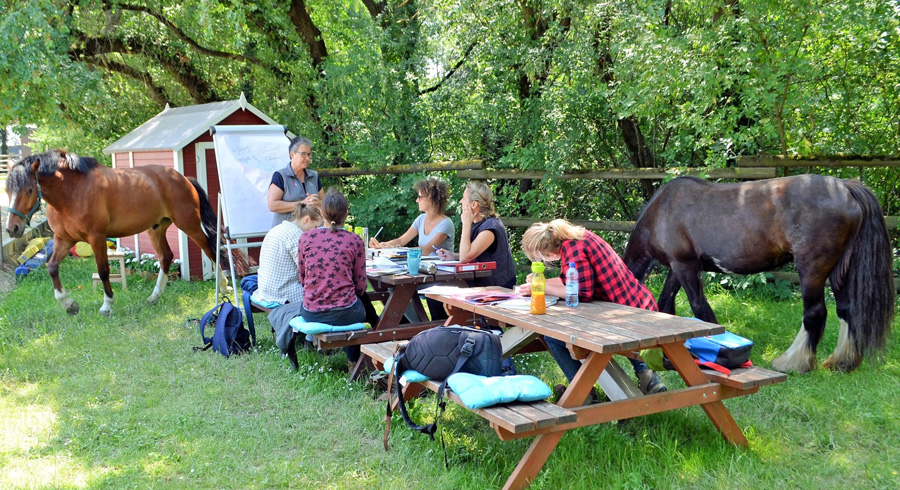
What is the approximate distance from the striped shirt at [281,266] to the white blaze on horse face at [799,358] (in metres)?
3.43

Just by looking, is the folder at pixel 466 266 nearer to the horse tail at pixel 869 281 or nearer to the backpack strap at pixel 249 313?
the backpack strap at pixel 249 313

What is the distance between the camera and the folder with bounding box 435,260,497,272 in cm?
486

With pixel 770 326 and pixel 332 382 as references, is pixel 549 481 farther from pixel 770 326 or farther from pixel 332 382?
pixel 770 326

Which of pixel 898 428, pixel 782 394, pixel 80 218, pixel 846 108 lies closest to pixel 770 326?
pixel 782 394

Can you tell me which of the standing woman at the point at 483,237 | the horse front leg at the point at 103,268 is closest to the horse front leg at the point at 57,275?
the horse front leg at the point at 103,268

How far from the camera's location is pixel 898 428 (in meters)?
3.65

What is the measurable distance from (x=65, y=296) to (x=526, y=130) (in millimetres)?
5295

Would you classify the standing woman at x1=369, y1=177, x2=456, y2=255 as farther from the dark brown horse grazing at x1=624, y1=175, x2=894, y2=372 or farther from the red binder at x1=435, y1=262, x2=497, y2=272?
the dark brown horse grazing at x1=624, y1=175, x2=894, y2=372

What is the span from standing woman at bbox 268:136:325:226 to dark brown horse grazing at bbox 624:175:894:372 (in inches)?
121

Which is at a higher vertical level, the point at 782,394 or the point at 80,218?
the point at 80,218

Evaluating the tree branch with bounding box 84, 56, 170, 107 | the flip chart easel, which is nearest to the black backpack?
the flip chart easel

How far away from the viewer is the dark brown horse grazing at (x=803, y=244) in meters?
4.35

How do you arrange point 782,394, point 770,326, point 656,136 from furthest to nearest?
1. point 656,136
2. point 770,326
3. point 782,394

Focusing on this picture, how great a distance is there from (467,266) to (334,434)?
1.59 m
